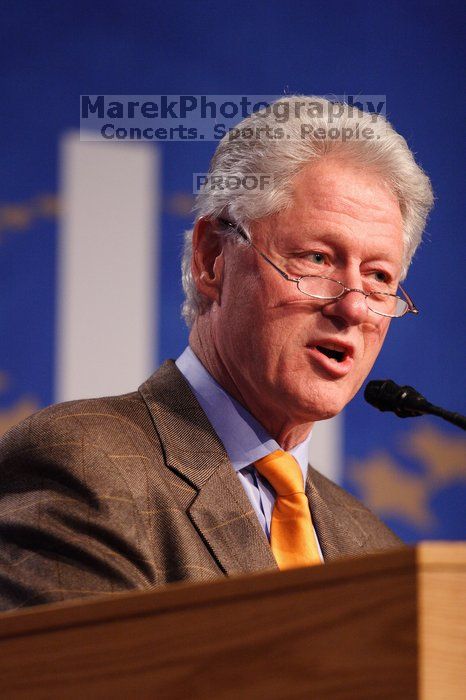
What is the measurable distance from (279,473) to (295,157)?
554 mm

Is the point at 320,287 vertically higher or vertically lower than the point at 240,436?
higher

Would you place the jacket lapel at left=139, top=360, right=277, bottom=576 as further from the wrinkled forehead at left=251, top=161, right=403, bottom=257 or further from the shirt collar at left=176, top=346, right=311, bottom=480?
the wrinkled forehead at left=251, top=161, right=403, bottom=257

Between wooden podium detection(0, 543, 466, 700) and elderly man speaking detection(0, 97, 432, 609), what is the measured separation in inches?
17.7

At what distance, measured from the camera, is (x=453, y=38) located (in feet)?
8.81

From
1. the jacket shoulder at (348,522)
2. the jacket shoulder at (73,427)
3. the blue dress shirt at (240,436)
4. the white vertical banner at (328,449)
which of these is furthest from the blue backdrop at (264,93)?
the jacket shoulder at (73,427)


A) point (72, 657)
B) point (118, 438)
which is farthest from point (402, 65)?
point (72, 657)

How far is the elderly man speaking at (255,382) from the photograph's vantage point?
1538mm

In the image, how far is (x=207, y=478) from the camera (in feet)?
5.53

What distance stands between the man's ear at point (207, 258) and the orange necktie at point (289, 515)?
0.33m

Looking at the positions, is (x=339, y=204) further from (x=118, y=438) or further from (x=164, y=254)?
(x=164, y=254)

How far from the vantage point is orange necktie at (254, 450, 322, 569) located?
69.2 inches

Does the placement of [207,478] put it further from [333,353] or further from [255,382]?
[333,353]

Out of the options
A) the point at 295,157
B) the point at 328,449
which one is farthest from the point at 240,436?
the point at 328,449

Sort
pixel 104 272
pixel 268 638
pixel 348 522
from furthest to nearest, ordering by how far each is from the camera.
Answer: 1. pixel 104 272
2. pixel 348 522
3. pixel 268 638
